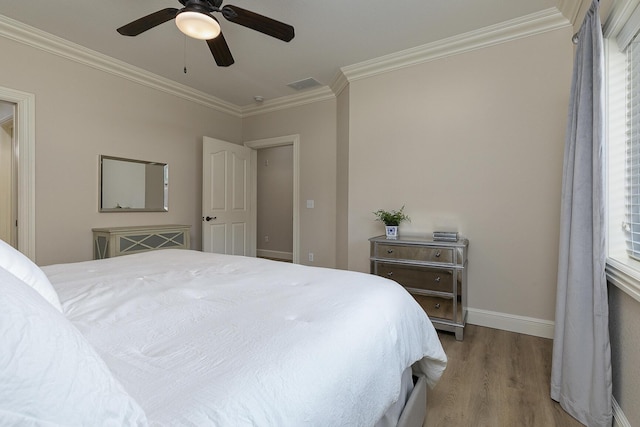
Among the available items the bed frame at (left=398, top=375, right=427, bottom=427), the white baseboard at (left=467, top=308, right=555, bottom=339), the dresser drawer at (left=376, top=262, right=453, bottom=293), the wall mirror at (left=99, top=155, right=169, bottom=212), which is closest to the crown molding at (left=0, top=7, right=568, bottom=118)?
the wall mirror at (left=99, top=155, right=169, bottom=212)

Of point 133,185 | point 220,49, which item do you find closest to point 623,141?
point 220,49

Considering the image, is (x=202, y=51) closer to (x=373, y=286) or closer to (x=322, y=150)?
(x=322, y=150)

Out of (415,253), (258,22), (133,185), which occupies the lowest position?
(415,253)

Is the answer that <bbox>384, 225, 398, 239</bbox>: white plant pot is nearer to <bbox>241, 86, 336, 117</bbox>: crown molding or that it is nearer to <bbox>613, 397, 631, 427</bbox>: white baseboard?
<bbox>613, 397, 631, 427</bbox>: white baseboard

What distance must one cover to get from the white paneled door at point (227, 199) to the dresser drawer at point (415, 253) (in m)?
2.35

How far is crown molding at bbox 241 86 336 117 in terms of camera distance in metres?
3.96

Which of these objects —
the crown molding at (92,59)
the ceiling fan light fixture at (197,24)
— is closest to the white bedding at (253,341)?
the ceiling fan light fixture at (197,24)

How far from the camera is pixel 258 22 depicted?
196 centimetres

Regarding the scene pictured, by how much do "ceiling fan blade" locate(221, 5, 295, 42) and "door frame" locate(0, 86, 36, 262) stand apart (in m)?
2.16

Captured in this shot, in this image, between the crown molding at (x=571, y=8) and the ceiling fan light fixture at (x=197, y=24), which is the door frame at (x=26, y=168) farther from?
the crown molding at (x=571, y=8)

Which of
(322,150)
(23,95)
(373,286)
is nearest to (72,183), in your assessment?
(23,95)

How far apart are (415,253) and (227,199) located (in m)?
2.79

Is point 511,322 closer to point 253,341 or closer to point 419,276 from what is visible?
point 419,276

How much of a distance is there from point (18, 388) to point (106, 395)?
0.12 meters
